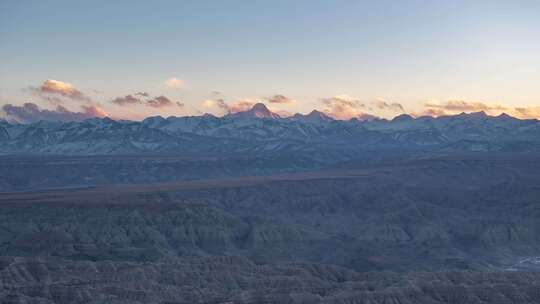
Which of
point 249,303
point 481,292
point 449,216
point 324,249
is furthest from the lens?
point 449,216

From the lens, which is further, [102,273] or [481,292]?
[102,273]

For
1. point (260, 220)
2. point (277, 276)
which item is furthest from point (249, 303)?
point (260, 220)

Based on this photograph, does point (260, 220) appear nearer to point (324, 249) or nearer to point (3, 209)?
point (324, 249)

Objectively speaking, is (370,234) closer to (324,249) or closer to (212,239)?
(324,249)

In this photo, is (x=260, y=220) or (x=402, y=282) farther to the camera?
(x=260, y=220)

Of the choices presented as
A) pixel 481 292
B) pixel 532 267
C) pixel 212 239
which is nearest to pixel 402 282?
pixel 481 292

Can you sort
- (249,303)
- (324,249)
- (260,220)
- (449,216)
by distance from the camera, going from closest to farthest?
(249,303)
(324,249)
(260,220)
(449,216)
